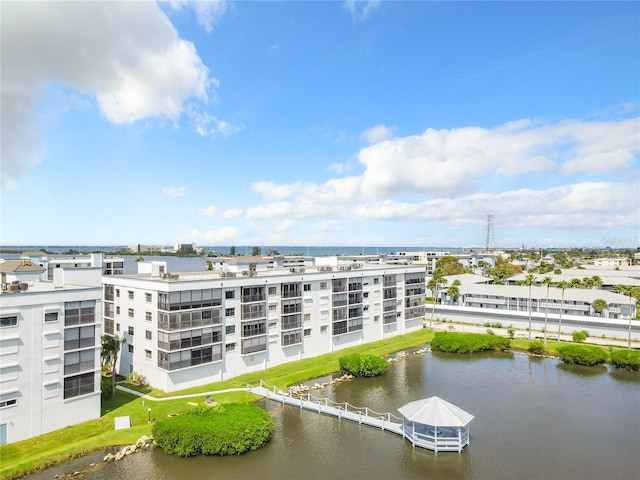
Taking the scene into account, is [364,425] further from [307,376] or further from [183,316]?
[183,316]

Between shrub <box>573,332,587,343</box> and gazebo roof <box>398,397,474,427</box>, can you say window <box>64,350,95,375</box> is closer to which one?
gazebo roof <box>398,397,474,427</box>

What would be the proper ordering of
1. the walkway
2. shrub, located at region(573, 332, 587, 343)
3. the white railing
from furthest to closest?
shrub, located at region(573, 332, 587, 343), the white railing, the walkway

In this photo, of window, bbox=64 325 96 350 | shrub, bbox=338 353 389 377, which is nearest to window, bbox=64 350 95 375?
window, bbox=64 325 96 350

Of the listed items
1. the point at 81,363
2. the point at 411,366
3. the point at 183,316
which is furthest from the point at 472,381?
the point at 81,363

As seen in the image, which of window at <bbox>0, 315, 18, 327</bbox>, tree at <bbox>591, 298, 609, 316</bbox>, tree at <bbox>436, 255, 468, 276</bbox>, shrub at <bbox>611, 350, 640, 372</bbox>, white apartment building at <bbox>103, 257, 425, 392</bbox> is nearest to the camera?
window at <bbox>0, 315, 18, 327</bbox>

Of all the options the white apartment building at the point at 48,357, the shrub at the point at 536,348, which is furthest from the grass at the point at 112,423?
the shrub at the point at 536,348

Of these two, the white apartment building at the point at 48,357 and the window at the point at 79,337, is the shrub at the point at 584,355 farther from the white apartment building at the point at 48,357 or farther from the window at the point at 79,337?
the window at the point at 79,337

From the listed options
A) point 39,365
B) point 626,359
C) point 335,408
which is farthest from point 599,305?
point 39,365
